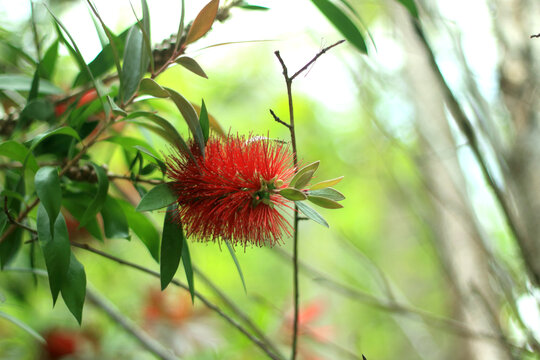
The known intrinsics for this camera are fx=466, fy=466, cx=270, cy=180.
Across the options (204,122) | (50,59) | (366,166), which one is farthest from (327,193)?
(366,166)

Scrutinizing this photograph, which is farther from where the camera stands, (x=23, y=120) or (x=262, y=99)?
(x=262, y=99)

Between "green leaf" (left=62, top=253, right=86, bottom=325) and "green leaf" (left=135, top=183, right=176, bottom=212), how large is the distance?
12cm

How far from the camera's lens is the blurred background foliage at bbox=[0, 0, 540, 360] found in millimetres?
770

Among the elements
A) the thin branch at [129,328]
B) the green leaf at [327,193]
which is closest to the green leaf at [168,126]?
the green leaf at [327,193]

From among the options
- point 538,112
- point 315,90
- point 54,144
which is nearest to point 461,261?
point 538,112

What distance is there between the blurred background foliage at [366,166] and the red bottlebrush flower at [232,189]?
4cm

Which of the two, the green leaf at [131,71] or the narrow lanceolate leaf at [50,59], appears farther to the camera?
the narrow lanceolate leaf at [50,59]

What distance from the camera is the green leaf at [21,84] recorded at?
2.00 ft

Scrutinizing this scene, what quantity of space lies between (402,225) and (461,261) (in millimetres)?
2524

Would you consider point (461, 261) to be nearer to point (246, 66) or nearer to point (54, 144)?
point (54, 144)

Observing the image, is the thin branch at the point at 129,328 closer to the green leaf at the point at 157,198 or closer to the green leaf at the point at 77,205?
the green leaf at the point at 77,205

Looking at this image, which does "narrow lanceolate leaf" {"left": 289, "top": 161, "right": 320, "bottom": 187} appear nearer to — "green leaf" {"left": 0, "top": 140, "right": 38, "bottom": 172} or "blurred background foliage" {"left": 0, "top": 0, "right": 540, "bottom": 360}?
"blurred background foliage" {"left": 0, "top": 0, "right": 540, "bottom": 360}

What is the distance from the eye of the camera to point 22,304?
0.96 m

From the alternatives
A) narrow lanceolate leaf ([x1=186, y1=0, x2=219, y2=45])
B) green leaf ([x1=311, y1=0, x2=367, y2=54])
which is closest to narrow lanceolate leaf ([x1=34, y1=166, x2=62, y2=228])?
narrow lanceolate leaf ([x1=186, y1=0, x2=219, y2=45])
